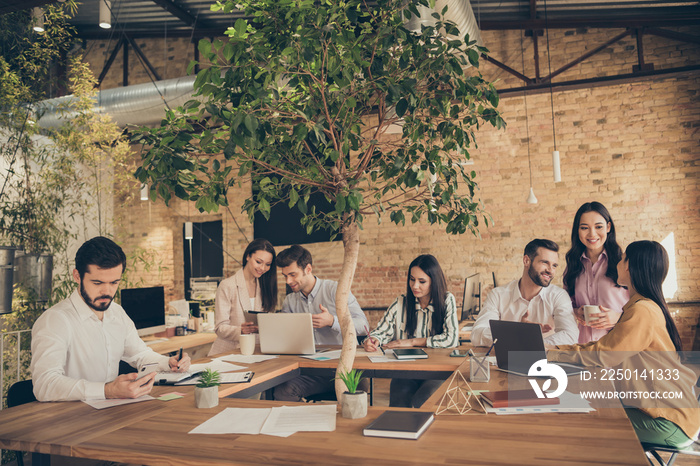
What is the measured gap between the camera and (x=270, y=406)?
2051mm

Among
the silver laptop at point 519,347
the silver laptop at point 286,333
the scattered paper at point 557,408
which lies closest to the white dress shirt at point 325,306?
the silver laptop at point 286,333

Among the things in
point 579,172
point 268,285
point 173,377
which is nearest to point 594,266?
point 268,285

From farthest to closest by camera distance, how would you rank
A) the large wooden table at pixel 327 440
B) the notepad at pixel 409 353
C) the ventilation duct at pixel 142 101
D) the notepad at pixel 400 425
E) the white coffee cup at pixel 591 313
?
the ventilation duct at pixel 142 101
the notepad at pixel 409 353
the white coffee cup at pixel 591 313
the notepad at pixel 400 425
the large wooden table at pixel 327 440

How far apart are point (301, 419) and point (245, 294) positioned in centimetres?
221

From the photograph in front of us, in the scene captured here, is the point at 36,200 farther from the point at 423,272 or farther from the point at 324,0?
the point at 324,0

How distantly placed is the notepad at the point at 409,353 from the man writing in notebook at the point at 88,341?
120cm

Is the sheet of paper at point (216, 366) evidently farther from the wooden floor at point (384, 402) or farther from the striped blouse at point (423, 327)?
the wooden floor at point (384, 402)

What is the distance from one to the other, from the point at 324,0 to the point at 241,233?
Answer: 708 cm

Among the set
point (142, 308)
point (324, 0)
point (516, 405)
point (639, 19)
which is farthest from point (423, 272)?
point (639, 19)

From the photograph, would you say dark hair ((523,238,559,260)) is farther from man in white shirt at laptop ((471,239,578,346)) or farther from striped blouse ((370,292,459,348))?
striped blouse ((370,292,459,348))

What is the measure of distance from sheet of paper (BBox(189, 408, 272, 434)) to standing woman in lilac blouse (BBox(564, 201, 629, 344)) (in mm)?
2160

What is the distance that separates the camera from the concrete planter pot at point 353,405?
1.82m

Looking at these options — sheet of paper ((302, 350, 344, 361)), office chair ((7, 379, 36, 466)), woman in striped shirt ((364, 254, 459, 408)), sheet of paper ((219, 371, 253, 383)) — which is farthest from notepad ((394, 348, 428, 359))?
office chair ((7, 379, 36, 466))

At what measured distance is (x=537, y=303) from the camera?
11.2ft
